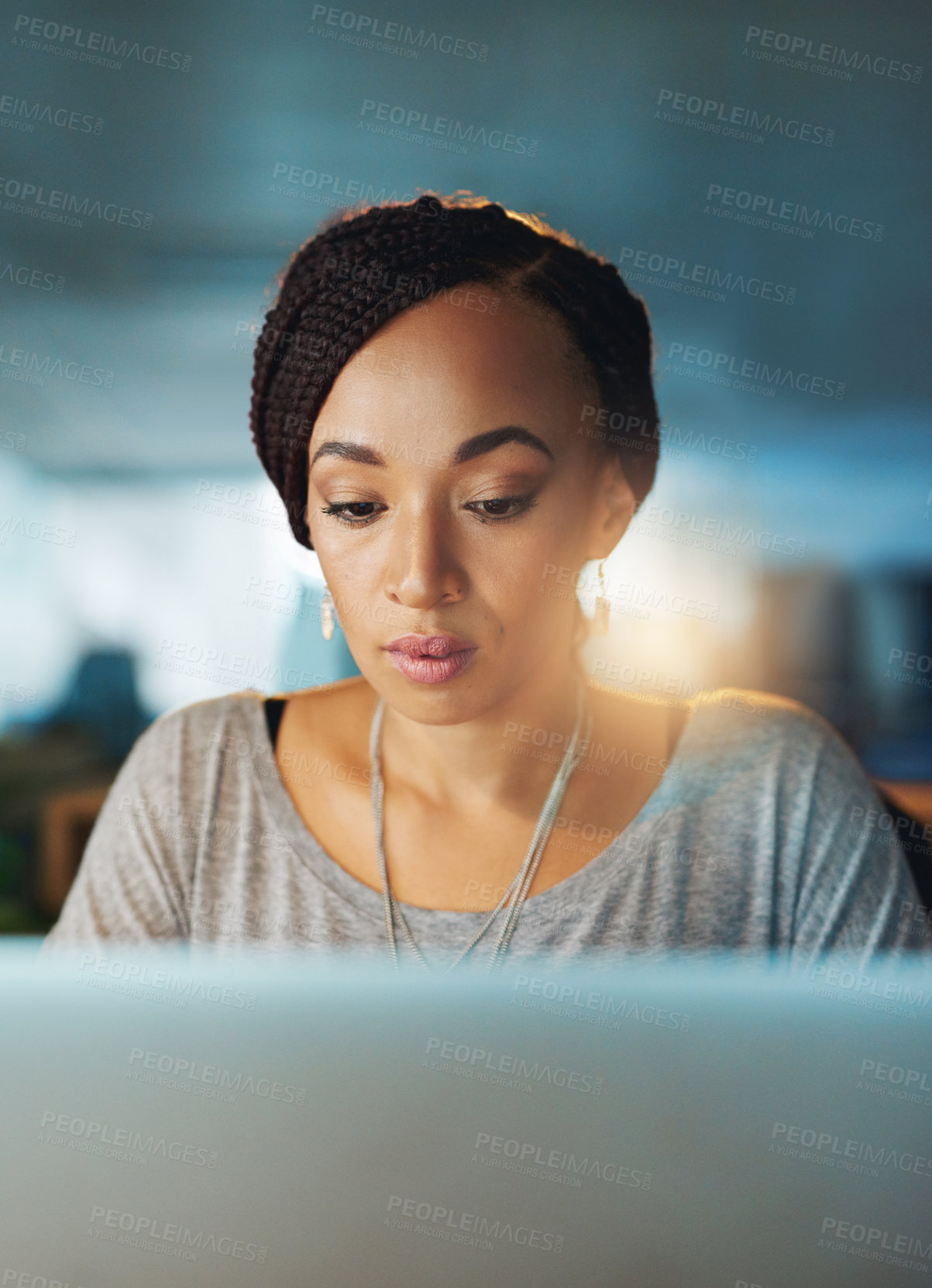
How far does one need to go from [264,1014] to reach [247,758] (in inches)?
13.3

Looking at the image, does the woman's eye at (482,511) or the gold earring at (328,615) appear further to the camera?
the gold earring at (328,615)

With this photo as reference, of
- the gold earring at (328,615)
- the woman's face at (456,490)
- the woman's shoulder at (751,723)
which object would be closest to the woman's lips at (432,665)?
the woman's face at (456,490)

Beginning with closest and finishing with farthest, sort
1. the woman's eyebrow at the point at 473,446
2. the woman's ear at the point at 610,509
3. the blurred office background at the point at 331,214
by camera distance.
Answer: the woman's eyebrow at the point at 473,446
the woman's ear at the point at 610,509
the blurred office background at the point at 331,214

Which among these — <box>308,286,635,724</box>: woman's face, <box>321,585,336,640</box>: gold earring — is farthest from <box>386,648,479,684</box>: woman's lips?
<box>321,585,336,640</box>: gold earring

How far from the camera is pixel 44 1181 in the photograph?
1166 millimetres

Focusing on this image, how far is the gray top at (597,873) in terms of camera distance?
118cm

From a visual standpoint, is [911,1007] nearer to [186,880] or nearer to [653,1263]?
[653,1263]

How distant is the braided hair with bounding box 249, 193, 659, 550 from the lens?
3.45 ft

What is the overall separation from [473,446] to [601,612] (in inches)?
12.3

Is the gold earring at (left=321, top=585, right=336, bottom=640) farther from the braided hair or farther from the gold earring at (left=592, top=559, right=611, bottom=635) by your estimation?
the gold earring at (left=592, top=559, right=611, bottom=635)

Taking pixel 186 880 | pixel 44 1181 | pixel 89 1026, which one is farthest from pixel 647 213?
pixel 44 1181

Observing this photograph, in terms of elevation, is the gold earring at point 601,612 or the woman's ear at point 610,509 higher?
the woman's ear at point 610,509

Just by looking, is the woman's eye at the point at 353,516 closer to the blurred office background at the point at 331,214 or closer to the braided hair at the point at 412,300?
the braided hair at the point at 412,300

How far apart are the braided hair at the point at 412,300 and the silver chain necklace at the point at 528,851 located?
11.7 inches
